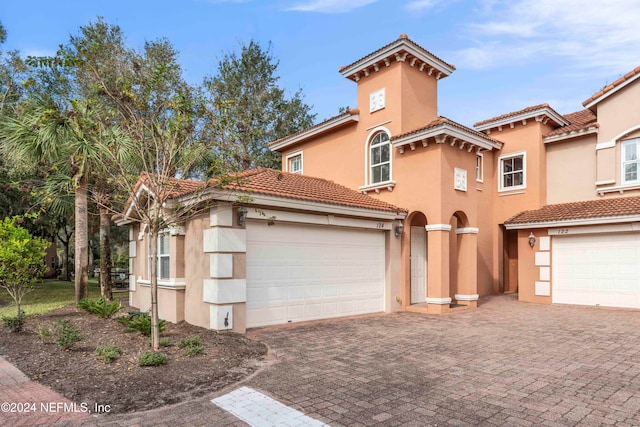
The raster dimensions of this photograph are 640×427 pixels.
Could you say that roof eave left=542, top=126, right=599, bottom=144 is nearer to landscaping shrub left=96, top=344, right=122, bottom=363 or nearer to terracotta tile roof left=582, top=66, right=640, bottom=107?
terracotta tile roof left=582, top=66, right=640, bottom=107

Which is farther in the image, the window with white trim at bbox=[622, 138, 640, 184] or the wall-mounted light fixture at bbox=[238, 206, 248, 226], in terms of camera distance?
the window with white trim at bbox=[622, 138, 640, 184]

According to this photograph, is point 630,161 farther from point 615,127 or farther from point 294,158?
point 294,158

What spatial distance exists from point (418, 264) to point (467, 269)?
157cm

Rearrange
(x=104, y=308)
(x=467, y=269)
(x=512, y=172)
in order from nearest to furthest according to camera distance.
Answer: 1. (x=104, y=308)
2. (x=467, y=269)
3. (x=512, y=172)

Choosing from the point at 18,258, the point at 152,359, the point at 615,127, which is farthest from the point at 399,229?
the point at 18,258

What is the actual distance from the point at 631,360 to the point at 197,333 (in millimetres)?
7834

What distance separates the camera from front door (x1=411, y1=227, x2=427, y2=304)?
1341 centimetres

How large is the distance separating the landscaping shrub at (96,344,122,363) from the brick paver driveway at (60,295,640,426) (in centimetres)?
202

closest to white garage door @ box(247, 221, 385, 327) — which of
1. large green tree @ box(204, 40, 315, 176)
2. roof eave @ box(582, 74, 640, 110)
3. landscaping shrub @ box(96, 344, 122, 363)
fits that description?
landscaping shrub @ box(96, 344, 122, 363)

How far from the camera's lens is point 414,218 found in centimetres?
1389

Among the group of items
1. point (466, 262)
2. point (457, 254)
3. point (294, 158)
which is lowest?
point (466, 262)

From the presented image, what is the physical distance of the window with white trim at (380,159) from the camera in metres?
13.8

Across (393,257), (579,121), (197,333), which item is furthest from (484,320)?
(579,121)

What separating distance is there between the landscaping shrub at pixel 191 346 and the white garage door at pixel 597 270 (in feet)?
40.3
